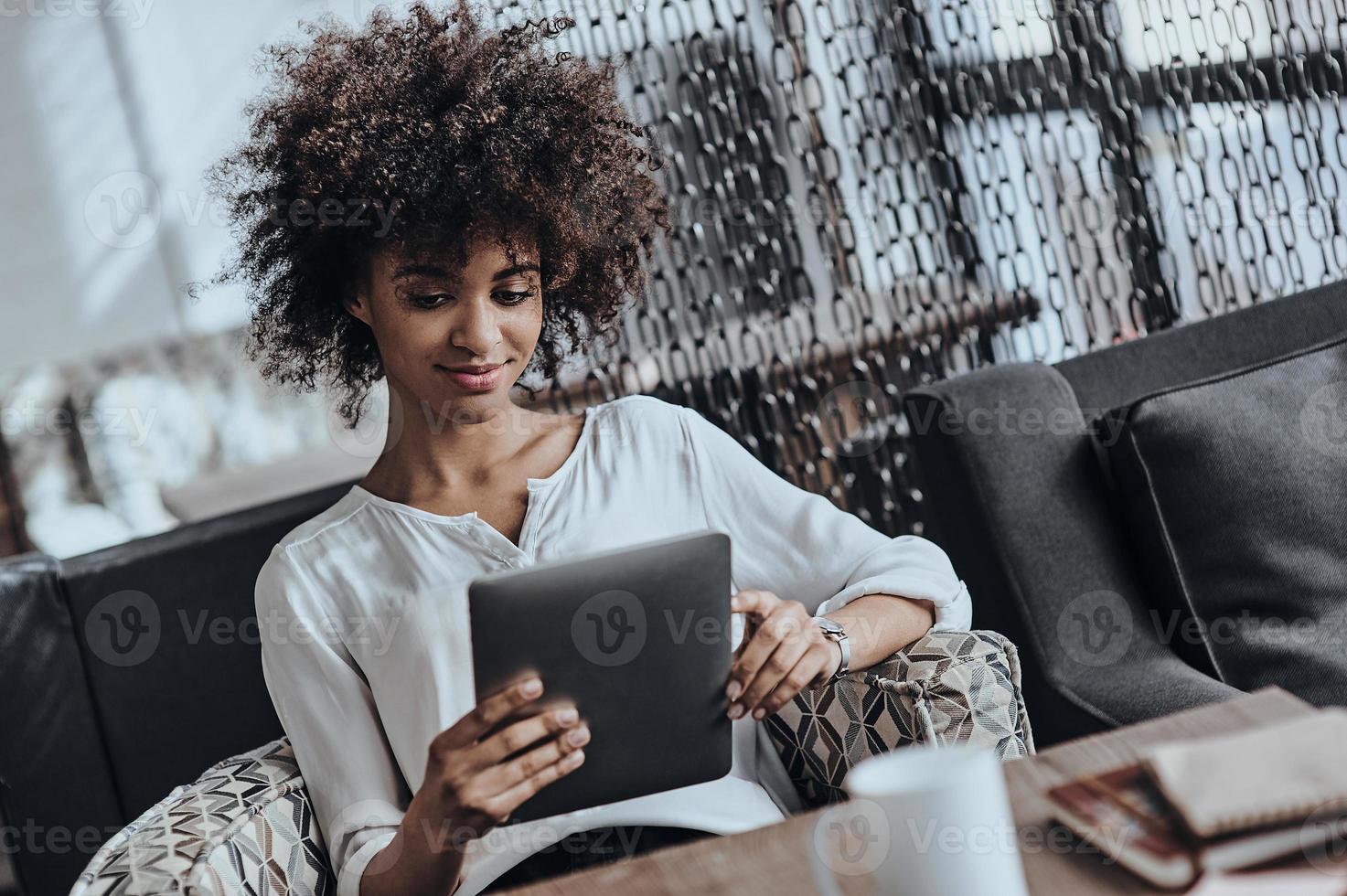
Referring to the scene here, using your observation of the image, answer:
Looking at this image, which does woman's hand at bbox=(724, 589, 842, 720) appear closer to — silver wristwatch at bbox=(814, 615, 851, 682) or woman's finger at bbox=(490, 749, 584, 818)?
silver wristwatch at bbox=(814, 615, 851, 682)

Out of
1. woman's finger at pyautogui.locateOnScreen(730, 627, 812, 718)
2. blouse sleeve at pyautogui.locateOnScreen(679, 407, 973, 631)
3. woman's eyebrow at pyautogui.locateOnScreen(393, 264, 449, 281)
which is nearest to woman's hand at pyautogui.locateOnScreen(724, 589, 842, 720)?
woman's finger at pyautogui.locateOnScreen(730, 627, 812, 718)

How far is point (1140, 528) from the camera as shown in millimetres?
1483

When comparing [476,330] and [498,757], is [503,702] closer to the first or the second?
[498,757]

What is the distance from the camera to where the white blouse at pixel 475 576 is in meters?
1.22

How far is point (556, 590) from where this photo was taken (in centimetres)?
94

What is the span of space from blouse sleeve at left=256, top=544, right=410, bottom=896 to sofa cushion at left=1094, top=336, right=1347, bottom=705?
911 millimetres

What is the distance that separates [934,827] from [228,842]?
759 millimetres

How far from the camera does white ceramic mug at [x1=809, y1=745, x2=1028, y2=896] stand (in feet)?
1.96

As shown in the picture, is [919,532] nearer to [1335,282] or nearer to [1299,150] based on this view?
[1335,282]

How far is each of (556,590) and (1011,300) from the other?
53.8 inches

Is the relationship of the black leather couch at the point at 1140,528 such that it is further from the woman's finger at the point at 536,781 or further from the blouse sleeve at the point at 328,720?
the blouse sleeve at the point at 328,720

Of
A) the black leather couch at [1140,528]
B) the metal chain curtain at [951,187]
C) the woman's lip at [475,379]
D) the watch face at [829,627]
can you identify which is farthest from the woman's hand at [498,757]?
the metal chain curtain at [951,187]

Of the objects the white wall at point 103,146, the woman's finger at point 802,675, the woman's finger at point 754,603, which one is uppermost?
the white wall at point 103,146

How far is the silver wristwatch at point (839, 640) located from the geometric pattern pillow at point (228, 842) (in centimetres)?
55
